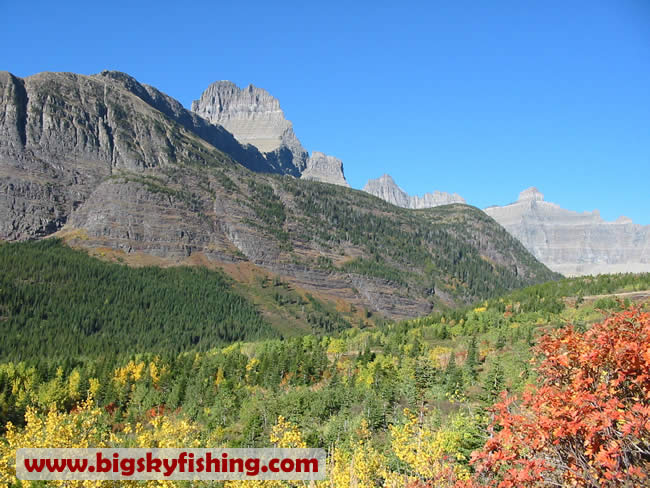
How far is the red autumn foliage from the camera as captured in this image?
10.4m

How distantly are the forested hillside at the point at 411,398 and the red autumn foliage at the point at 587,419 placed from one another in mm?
47

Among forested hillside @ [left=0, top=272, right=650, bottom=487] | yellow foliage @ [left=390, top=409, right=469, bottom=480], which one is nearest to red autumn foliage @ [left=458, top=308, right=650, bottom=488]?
forested hillside @ [left=0, top=272, right=650, bottom=487]

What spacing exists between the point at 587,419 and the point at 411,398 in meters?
73.2

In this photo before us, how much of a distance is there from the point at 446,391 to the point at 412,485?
7580 cm

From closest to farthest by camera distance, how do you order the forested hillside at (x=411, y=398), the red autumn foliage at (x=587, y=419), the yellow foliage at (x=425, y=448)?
the red autumn foliage at (x=587, y=419), the forested hillside at (x=411, y=398), the yellow foliage at (x=425, y=448)

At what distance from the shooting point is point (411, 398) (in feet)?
263

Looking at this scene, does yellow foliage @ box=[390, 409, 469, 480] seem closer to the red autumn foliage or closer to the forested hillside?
the forested hillside

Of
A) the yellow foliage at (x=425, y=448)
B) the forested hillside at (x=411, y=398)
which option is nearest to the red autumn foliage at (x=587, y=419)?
the forested hillside at (x=411, y=398)

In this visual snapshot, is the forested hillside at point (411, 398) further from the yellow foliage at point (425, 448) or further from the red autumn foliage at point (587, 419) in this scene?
the yellow foliage at point (425, 448)

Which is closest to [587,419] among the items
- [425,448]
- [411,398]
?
[425,448]

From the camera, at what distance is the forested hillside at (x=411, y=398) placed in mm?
11414

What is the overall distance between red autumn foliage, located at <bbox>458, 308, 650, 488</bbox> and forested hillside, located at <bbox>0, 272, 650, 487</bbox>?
1.8 inches

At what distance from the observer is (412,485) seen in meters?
13.2

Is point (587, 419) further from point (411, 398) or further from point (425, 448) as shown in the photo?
point (411, 398)
